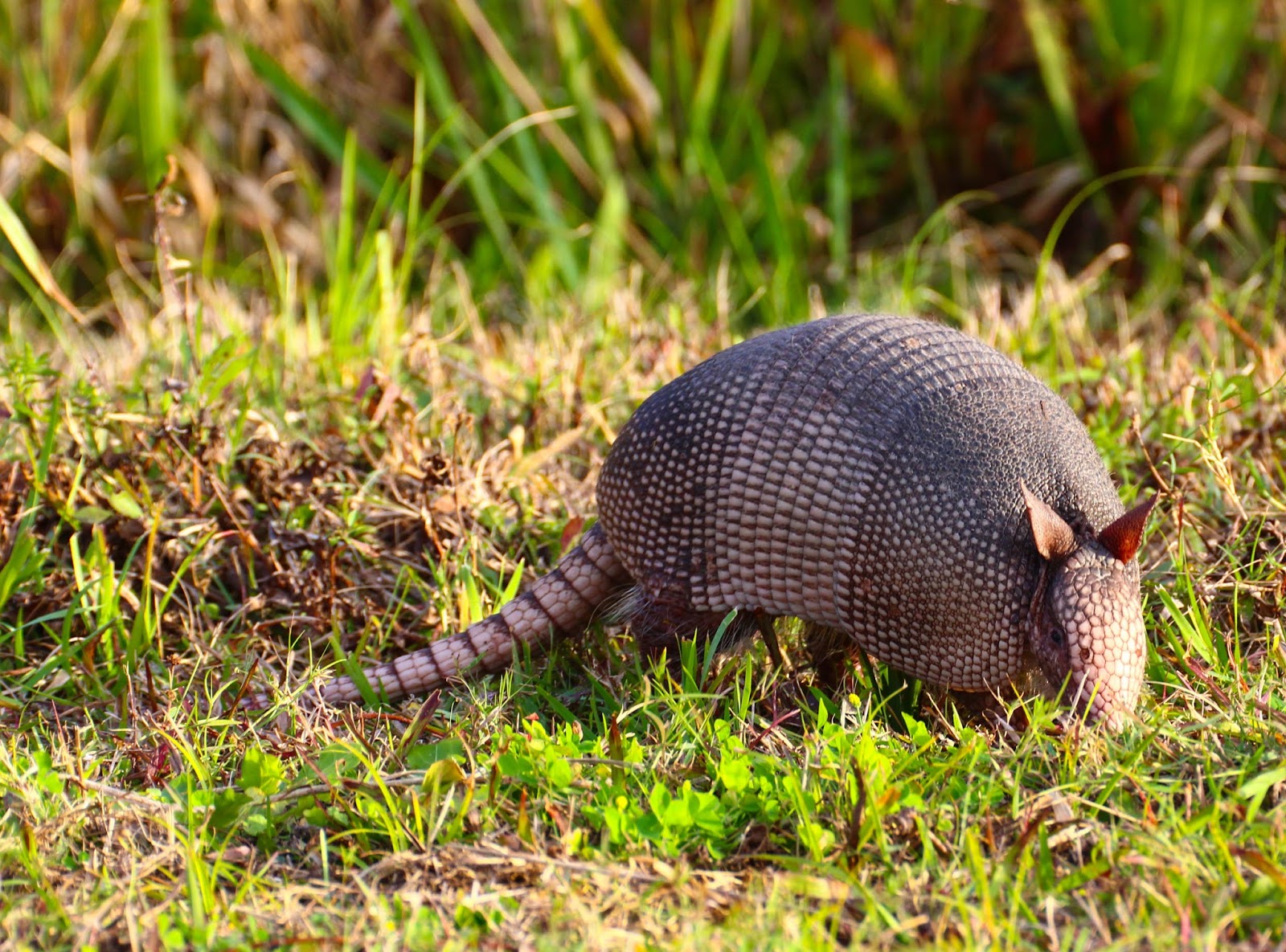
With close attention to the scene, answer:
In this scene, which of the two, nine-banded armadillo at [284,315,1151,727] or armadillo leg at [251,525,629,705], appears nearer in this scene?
nine-banded armadillo at [284,315,1151,727]

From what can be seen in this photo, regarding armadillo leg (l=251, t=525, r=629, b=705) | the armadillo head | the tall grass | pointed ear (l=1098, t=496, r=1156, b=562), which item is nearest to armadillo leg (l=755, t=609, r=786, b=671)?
armadillo leg (l=251, t=525, r=629, b=705)

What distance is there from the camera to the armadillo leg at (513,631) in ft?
10.6

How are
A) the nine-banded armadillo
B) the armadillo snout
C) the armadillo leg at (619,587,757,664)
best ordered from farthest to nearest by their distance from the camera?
the armadillo leg at (619,587,757,664) < the nine-banded armadillo < the armadillo snout

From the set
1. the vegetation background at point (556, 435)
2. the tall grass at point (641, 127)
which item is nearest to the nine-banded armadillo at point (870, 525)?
the vegetation background at point (556, 435)

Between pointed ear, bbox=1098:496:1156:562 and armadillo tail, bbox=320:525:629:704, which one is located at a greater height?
pointed ear, bbox=1098:496:1156:562

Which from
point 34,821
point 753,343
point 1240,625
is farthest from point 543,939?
point 1240,625

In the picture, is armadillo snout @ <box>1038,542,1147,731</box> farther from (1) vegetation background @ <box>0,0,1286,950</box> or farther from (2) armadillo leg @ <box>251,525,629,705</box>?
(2) armadillo leg @ <box>251,525,629,705</box>

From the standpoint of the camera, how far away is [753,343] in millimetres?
3174

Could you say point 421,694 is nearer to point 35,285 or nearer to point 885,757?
point 885,757

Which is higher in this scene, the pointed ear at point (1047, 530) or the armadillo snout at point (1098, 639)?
the pointed ear at point (1047, 530)

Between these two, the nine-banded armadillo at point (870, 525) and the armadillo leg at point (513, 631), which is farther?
the armadillo leg at point (513, 631)

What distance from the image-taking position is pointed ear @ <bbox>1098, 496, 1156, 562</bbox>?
2670 millimetres

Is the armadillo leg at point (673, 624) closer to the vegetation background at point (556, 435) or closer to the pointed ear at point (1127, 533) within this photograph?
the vegetation background at point (556, 435)

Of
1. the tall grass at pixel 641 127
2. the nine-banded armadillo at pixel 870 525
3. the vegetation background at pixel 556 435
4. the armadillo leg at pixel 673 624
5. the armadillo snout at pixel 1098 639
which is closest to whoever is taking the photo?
the vegetation background at pixel 556 435
